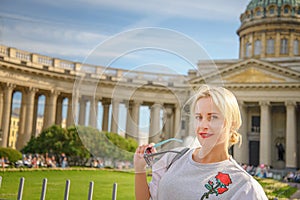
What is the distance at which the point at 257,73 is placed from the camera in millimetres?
62781

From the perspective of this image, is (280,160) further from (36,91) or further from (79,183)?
(79,183)

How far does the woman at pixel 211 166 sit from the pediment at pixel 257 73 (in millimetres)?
57802

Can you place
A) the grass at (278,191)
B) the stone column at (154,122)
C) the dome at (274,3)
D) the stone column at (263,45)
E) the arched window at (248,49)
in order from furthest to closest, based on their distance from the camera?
1. the dome at (274,3)
2. the arched window at (248,49)
3. the stone column at (263,45)
4. the grass at (278,191)
5. the stone column at (154,122)

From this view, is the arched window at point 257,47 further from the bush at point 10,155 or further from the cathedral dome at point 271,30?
the bush at point 10,155

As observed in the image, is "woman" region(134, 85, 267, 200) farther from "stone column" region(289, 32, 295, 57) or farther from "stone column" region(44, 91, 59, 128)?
"stone column" region(289, 32, 295, 57)

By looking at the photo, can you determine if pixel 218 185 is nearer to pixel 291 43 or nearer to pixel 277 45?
pixel 277 45

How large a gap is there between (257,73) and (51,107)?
33008 mm

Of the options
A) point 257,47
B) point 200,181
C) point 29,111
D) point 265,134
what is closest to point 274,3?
point 257,47

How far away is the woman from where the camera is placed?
369cm

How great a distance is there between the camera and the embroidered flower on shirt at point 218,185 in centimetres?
368

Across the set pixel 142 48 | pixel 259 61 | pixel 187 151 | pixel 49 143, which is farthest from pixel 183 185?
pixel 259 61

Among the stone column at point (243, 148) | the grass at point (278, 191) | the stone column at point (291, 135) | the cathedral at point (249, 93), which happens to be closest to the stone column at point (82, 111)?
the grass at point (278, 191)

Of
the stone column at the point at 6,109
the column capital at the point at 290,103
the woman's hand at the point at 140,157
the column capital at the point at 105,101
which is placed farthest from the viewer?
the column capital at the point at 290,103

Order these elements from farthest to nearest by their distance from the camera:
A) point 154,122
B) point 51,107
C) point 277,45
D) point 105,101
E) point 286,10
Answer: point 286,10 < point 277,45 < point 51,107 < point 105,101 < point 154,122
